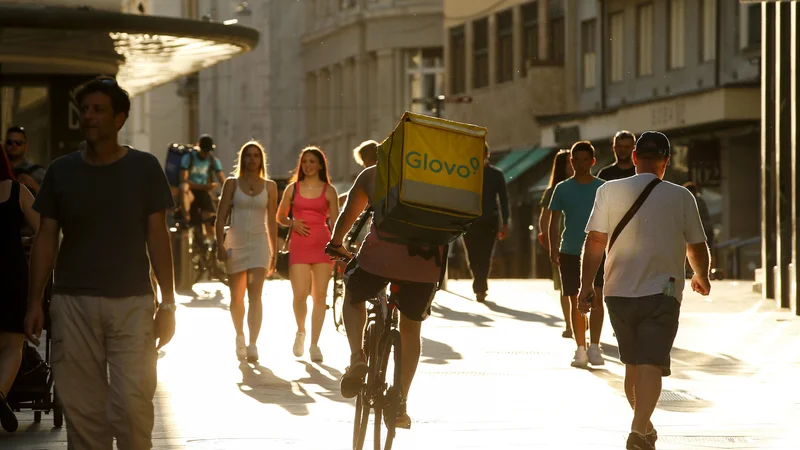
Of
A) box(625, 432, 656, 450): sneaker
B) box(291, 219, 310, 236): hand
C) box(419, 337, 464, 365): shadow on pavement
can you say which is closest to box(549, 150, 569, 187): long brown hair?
box(419, 337, 464, 365): shadow on pavement

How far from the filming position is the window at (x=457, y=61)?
55500 mm

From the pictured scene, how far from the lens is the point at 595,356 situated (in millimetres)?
15008

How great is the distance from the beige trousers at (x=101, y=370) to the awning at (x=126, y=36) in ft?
49.1

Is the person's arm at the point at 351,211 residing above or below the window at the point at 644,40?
below

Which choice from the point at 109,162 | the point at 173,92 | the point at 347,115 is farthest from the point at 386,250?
the point at 173,92

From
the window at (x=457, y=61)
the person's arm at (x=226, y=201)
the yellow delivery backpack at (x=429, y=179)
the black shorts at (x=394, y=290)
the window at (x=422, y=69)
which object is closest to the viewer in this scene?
the yellow delivery backpack at (x=429, y=179)

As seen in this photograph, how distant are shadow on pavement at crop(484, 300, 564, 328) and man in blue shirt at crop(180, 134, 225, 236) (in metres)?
5.05

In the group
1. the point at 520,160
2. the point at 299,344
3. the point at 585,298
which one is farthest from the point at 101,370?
the point at 520,160

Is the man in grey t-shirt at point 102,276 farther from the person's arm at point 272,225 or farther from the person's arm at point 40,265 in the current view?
the person's arm at point 272,225

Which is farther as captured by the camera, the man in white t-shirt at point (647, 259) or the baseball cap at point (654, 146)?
the baseball cap at point (654, 146)

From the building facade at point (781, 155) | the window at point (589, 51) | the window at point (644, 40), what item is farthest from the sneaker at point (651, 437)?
the window at point (589, 51)

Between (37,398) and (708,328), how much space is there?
32.4 feet

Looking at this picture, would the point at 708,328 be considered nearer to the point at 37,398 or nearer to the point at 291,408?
the point at 291,408

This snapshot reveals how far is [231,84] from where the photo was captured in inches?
3031
